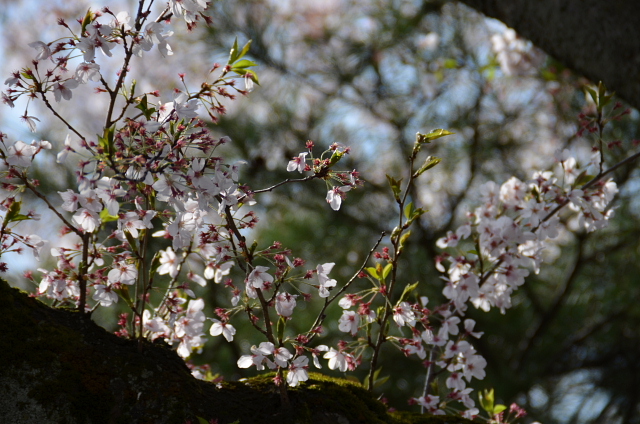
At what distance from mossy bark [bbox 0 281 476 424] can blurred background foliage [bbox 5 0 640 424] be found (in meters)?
1.60

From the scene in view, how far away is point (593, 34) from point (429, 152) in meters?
1.40

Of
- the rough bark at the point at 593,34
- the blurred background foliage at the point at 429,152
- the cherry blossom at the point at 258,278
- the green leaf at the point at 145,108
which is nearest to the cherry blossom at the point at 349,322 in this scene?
the cherry blossom at the point at 258,278

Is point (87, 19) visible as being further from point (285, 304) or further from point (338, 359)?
point (338, 359)

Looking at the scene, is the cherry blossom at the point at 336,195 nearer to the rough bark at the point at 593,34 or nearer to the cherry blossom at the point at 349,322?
the cherry blossom at the point at 349,322

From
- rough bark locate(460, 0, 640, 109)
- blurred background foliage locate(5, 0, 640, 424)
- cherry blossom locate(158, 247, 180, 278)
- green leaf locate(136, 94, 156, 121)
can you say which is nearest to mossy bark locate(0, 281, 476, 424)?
cherry blossom locate(158, 247, 180, 278)

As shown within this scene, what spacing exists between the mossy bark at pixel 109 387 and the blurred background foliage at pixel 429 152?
5.23ft

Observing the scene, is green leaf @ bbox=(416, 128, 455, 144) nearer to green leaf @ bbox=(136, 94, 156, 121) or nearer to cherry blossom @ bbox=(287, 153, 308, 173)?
cherry blossom @ bbox=(287, 153, 308, 173)

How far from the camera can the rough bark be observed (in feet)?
3.83

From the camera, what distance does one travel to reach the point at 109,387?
1.97 ft

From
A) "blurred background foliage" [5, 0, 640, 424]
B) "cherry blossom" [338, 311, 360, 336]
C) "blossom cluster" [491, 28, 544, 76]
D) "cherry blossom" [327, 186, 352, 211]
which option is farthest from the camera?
"blurred background foliage" [5, 0, 640, 424]

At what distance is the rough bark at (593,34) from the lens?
117 centimetres

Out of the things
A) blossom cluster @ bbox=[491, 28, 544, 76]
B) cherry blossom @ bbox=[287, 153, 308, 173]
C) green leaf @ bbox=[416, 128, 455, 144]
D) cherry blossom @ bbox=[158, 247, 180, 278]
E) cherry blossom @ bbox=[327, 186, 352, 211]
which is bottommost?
cherry blossom @ bbox=[158, 247, 180, 278]

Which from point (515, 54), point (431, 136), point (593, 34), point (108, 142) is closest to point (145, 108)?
point (108, 142)

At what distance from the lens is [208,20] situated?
676 millimetres
